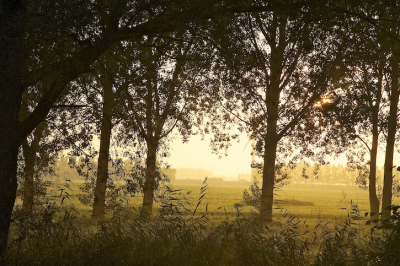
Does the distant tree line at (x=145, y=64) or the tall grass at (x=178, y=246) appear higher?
the distant tree line at (x=145, y=64)

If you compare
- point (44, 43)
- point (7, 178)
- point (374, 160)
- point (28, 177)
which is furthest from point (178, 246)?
point (374, 160)

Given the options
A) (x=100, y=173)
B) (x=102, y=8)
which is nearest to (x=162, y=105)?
(x=100, y=173)

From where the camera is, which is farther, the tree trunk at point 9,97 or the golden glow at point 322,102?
the golden glow at point 322,102

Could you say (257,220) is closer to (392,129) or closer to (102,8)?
(102,8)

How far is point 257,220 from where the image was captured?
916cm

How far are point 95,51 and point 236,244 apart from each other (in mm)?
5123

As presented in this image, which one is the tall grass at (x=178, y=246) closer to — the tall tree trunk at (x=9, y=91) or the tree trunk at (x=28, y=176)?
the tall tree trunk at (x=9, y=91)

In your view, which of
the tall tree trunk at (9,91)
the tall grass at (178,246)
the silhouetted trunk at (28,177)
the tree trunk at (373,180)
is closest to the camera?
the tall grass at (178,246)

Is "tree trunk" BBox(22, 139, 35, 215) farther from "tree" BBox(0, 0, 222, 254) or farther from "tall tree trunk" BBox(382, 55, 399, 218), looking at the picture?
"tall tree trunk" BBox(382, 55, 399, 218)

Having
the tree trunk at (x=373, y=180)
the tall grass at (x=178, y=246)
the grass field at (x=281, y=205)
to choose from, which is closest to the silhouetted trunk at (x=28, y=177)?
the grass field at (x=281, y=205)

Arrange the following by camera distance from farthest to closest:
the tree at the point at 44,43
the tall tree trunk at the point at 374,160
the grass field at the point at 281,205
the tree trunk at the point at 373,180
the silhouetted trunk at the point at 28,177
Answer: the tree trunk at the point at 373,180
the tall tree trunk at the point at 374,160
the grass field at the point at 281,205
the silhouetted trunk at the point at 28,177
the tree at the point at 44,43

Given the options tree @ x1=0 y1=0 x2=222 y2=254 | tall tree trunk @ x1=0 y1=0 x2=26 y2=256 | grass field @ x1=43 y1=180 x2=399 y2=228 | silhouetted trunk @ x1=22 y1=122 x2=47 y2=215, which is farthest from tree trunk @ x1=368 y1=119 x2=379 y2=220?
tall tree trunk @ x1=0 y1=0 x2=26 y2=256

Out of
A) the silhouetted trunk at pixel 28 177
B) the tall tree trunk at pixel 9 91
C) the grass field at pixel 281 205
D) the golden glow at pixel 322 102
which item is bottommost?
the grass field at pixel 281 205

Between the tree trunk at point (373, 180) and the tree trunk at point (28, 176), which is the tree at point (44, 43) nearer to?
the tree trunk at point (28, 176)
